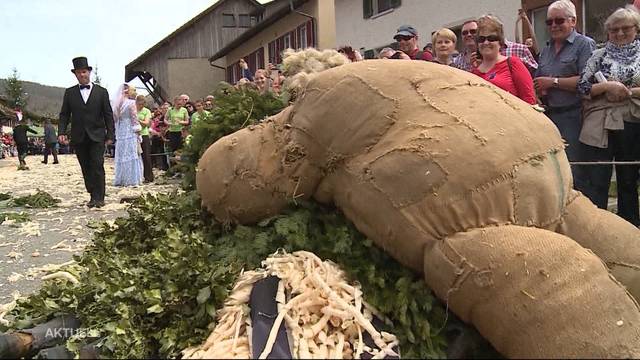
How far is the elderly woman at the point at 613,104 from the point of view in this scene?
5.20 m

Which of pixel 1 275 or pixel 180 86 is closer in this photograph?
pixel 1 275

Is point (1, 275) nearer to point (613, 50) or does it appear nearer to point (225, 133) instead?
point (225, 133)

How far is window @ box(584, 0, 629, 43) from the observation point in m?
11.8

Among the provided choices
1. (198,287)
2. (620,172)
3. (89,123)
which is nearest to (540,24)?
(620,172)

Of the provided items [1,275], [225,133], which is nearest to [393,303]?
[225,133]

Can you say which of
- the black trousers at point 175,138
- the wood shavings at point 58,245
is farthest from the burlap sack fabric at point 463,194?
the black trousers at point 175,138

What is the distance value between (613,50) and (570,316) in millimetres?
3812

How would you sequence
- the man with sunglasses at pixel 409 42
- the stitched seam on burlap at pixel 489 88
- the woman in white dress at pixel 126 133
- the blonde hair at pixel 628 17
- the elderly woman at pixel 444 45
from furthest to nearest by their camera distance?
the woman in white dress at pixel 126 133 < the man with sunglasses at pixel 409 42 < the elderly woman at pixel 444 45 < the blonde hair at pixel 628 17 < the stitched seam on burlap at pixel 489 88

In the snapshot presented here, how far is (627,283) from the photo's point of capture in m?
2.89

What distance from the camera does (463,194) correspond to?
Result: 259 cm

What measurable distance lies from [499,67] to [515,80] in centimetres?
19

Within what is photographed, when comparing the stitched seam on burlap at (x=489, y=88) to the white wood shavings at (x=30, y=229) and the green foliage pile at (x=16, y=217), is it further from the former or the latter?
the green foliage pile at (x=16, y=217)

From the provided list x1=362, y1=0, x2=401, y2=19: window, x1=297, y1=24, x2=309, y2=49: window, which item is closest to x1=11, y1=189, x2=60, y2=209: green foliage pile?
x1=362, y1=0, x2=401, y2=19: window

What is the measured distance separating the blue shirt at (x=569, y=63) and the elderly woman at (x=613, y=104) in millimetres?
153
